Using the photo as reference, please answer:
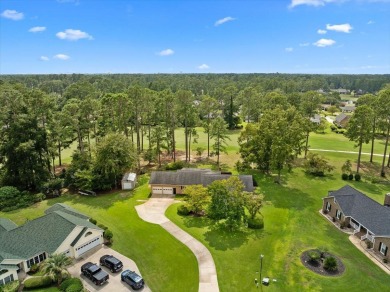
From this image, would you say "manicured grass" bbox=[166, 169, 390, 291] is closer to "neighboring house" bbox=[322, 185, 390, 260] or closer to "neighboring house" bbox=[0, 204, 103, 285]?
"neighboring house" bbox=[322, 185, 390, 260]

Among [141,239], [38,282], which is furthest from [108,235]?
[38,282]

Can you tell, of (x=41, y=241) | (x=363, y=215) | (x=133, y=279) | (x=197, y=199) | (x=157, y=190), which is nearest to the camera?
(x=133, y=279)

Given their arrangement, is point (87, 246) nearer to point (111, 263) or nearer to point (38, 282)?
point (111, 263)

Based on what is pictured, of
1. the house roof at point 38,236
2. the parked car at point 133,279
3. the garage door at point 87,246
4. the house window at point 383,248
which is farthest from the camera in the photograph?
the garage door at point 87,246

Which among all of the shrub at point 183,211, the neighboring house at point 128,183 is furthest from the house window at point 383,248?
the neighboring house at point 128,183

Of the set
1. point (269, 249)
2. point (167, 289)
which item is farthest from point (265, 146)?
point (167, 289)

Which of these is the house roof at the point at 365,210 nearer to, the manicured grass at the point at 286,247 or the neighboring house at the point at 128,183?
the manicured grass at the point at 286,247

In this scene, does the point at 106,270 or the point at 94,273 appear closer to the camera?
the point at 94,273
